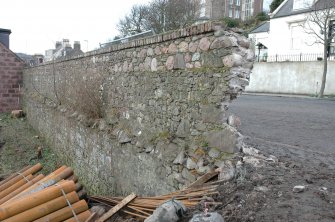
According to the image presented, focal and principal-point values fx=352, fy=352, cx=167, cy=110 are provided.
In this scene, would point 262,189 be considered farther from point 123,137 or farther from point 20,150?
point 20,150

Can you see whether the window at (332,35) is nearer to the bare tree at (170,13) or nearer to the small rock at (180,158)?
the bare tree at (170,13)

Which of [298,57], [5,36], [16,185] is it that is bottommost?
[16,185]

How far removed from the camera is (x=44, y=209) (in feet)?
16.6

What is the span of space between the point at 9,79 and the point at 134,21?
10.3 meters

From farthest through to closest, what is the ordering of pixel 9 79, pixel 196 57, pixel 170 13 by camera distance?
pixel 170 13 → pixel 9 79 → pixel 196 57

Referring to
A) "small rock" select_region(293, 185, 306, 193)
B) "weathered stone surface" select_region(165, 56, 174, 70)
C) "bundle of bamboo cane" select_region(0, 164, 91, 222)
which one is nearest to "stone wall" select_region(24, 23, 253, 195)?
"weathered stone surface" select_region(165, 56, 174, 70)

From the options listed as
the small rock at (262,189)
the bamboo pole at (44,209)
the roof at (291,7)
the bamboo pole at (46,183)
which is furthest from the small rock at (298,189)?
the roof at (291,7)

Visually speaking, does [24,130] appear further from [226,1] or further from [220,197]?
[226,1]

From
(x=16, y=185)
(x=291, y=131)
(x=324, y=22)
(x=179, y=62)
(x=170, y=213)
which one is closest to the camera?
(x=170, y=213)

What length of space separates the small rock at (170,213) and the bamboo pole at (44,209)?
6.48ft

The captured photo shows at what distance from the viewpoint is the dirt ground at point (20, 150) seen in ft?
36.3

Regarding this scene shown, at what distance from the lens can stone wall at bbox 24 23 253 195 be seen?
459 centimetres

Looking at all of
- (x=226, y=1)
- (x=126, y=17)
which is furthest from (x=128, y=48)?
(x=226, y=1)

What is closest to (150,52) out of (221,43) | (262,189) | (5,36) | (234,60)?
(221,43)
